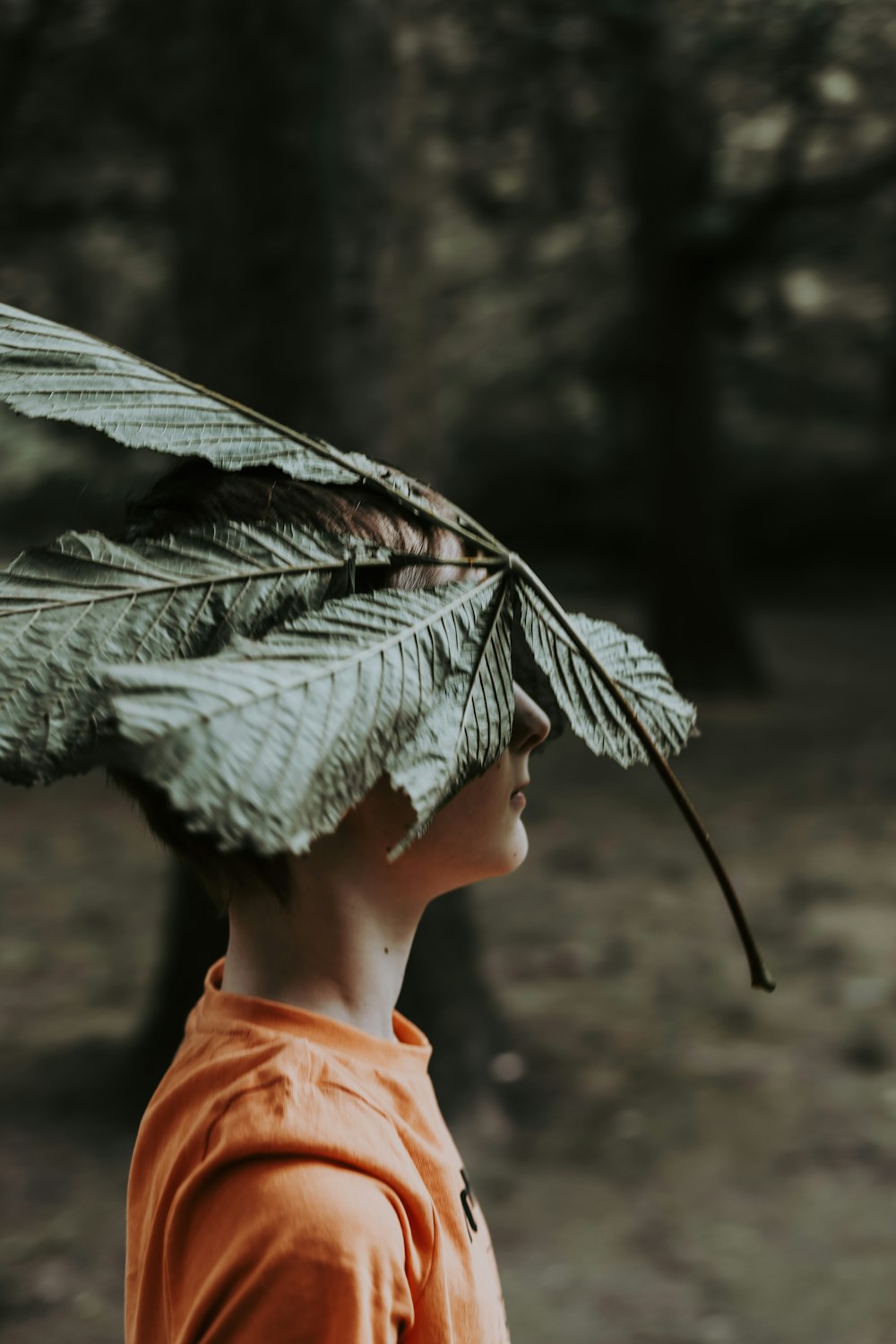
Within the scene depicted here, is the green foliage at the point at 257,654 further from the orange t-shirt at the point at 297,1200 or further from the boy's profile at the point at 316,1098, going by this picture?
the orange t-shirt at the point at 297,1200

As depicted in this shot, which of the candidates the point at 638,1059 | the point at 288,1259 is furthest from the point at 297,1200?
the point at 638,1059

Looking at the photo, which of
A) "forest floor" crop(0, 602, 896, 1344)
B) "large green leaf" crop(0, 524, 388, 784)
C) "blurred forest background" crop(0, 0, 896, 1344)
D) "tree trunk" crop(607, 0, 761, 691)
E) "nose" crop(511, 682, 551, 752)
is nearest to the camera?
"large green leaf" crop(0, 524, 388, 784)

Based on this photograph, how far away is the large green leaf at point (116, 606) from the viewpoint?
106 centimetres

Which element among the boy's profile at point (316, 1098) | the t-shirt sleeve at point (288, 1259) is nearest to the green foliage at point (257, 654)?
the boy's profile at point (316, 1098)

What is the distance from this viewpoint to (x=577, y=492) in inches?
475

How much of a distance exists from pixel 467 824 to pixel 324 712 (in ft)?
1.68

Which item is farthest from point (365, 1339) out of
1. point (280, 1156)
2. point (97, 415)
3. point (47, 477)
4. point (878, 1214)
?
point (47, 477)

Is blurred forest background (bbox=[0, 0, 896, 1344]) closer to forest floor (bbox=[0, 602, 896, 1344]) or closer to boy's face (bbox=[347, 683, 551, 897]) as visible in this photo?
forest floor (bbox=[0, 602, 896, 1344])

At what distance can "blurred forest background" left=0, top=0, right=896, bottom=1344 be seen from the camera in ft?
11.5

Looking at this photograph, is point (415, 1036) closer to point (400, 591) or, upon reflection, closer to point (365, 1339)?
point (365, 1339)

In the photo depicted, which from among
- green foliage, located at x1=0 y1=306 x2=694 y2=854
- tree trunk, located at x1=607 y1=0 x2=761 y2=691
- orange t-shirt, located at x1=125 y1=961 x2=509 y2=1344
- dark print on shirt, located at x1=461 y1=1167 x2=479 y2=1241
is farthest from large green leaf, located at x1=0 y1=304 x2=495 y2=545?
tree trunk, located at x1=607 y1=0 x2=761 y2=691

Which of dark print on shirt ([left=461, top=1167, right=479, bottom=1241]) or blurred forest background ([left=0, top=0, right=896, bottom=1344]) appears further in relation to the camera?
blurred forest background ([left=0, top=0, right=896, bottom=1344])

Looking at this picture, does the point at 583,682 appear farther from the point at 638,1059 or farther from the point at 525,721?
the point at 638,1059

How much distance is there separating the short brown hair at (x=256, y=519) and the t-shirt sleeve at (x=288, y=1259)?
0.96ft
